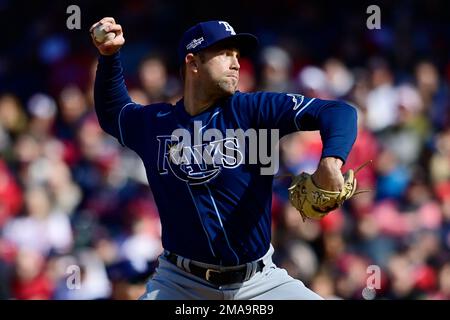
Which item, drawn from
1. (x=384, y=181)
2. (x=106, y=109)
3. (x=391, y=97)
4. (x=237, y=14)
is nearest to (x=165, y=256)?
(x=106, y=109)

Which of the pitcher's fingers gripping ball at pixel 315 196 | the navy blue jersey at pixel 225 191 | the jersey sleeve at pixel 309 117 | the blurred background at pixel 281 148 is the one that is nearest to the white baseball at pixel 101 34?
the navy blue jersey at pixel 225 191

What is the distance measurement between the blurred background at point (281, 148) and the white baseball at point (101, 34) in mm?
1540

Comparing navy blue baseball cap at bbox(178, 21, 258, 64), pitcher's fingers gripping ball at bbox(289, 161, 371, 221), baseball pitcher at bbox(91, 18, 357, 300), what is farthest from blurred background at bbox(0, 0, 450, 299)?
pitcher's fingers gripping ball at bbox(289, 161, 371, 221)

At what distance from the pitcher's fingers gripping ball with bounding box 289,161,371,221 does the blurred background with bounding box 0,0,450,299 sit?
69.2 inches

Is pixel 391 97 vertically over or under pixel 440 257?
over

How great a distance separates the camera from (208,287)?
463cm

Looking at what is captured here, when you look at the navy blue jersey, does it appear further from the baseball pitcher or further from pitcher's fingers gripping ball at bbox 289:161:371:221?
pitcher's fingers gripping ball at bbox 289:161:371:221

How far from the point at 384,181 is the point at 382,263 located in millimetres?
921

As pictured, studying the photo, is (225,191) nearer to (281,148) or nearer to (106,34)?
(106,34)

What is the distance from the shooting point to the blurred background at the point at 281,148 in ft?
26.3

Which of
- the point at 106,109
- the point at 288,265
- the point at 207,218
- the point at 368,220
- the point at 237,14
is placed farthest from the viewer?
the point at 237,14

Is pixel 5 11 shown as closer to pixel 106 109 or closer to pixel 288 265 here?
pixel 288 265
